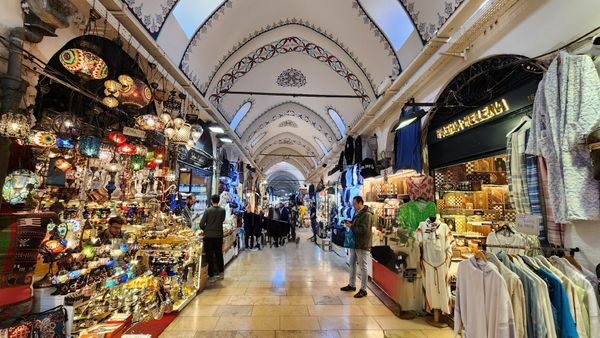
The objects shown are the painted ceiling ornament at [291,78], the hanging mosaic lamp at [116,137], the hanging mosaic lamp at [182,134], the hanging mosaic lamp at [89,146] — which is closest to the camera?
the hanging mosaic lamp at [89,146]

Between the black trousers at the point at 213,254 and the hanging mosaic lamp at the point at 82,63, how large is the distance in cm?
341

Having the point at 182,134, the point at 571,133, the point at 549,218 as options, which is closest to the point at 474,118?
the point at 549,218

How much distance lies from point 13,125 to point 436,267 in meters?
4.25

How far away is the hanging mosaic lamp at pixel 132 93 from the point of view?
271 centimetres

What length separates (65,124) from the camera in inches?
103

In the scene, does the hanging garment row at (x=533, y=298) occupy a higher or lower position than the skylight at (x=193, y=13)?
lower

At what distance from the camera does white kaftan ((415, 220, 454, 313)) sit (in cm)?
335

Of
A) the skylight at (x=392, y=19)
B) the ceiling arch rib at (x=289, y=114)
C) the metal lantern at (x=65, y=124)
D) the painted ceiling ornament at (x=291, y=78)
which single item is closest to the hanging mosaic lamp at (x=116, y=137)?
the metal lantern at (x=65, y=124)

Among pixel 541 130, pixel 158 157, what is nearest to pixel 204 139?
pixel 158 157

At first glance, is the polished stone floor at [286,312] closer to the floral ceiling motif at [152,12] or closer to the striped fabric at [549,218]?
the striped fabric at [549,218]

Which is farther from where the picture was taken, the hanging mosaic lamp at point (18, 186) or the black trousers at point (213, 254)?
the black trousers at point (213, 254)

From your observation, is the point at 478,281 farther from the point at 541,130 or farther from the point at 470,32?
the point at 470,32

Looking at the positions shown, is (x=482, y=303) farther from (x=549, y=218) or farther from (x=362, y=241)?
(x=362, y=241)

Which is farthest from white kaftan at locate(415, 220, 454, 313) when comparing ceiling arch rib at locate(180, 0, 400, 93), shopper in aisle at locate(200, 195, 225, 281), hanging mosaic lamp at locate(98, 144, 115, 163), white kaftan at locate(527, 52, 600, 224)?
hanging mosaic lamp at locate(98, 144, 115, 163)
